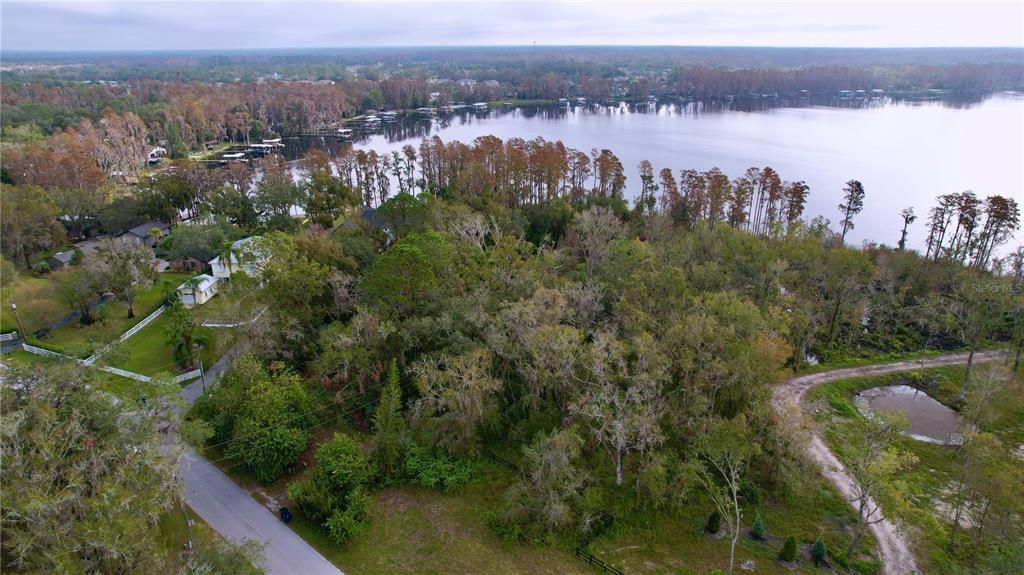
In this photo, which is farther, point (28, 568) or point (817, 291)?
point (817, 291)

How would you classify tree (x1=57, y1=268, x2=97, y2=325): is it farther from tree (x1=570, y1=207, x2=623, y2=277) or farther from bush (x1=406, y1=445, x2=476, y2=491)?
tree (x1=570, y1=207, x2=623, y2=277)

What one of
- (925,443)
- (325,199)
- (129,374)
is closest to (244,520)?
(129,374)

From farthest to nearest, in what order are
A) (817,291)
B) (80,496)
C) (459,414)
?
(817,291) < (459,414) < (80,496)

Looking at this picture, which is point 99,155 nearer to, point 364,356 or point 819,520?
point 364,356

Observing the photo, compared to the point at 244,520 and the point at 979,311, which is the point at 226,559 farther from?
the point at 979,311

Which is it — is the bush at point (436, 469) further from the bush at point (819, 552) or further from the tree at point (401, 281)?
the bush at point (819, 552)

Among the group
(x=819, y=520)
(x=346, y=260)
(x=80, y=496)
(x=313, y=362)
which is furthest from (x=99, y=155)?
(x=819, y=520)

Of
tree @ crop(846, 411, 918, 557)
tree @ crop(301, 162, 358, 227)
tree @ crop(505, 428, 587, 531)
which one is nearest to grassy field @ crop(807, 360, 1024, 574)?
tree @ crop(846, 411, 918, 557)
